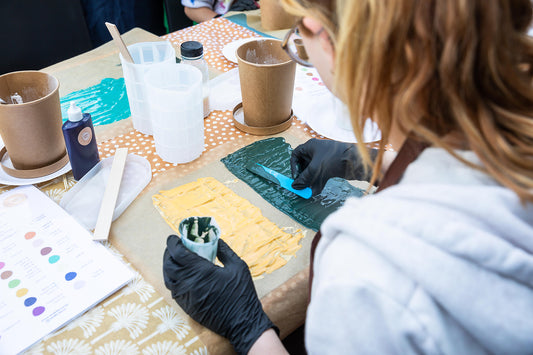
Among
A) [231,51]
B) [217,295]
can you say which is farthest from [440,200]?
[231,51]

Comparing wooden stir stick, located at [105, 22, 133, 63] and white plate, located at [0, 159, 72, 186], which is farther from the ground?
wooden stir stick, located at [105, 22, 133, 63]

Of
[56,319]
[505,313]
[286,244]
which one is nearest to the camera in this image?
[505,313]

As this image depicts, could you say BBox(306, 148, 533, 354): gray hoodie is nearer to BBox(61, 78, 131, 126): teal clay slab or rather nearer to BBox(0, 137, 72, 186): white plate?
BBox(0, 137, 72, 186): white plate

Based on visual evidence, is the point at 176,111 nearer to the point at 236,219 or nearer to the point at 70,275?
the point at 236,219

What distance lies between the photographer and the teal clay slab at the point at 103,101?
112cm

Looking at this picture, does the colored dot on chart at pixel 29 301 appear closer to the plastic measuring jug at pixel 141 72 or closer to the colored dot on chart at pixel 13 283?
the colored dot on chart at pixel 13 283

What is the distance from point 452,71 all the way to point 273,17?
132cm

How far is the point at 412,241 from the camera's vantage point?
0.44 meters

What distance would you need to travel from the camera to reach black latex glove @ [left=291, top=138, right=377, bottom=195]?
2.88 ft

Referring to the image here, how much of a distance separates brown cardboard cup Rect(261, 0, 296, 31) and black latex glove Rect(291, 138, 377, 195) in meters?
0.87

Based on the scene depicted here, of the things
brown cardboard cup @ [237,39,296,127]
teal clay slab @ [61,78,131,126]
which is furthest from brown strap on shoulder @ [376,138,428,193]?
teal clay slab @ [61,78,131,126]

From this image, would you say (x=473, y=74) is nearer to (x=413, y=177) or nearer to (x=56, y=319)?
(x=413, y=177)

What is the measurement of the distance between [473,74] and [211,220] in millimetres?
448

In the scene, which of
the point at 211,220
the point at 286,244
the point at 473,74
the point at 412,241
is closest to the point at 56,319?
the point at 211,220
